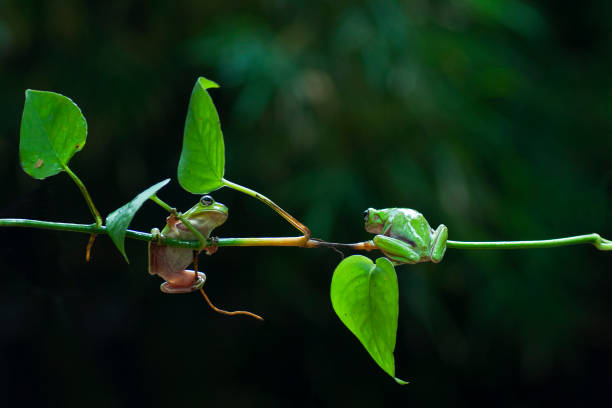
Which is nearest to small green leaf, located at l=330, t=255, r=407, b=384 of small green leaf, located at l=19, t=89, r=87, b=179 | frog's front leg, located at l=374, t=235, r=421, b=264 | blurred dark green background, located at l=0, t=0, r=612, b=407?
frog's front leg, located at l=374, t=235, r=421, b=264

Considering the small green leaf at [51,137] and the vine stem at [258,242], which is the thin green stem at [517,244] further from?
the small green leaf at [51,137]

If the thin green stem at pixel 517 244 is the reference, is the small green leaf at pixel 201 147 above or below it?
above

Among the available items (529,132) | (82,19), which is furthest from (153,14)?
(529,132)

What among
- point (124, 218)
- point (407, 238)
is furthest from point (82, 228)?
point (407, 238)

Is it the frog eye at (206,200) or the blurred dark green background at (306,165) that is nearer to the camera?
the frog eye at (206,200)

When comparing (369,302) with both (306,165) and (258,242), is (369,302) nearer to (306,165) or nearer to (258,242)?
(258,242)

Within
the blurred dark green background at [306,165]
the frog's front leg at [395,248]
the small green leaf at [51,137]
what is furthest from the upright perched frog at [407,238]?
the blurred dark green background at [306,165]
